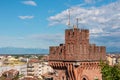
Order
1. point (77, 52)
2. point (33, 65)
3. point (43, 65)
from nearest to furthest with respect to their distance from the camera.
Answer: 1. point (77, 52)
2. point (33, 65)
3. point (43, 65)

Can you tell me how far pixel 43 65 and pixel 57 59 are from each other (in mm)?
161419

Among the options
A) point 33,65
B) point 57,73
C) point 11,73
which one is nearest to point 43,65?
point 33,65

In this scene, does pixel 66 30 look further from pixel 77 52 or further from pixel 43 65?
pixel 43 65

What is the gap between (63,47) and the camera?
30156 mm

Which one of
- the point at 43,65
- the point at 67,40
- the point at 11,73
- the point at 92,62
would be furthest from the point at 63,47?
the point at 43,65

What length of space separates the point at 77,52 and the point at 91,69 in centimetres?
231

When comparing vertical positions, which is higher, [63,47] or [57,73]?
[63,47]

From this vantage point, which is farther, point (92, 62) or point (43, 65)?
point (43, 65)

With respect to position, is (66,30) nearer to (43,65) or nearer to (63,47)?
(63,47)

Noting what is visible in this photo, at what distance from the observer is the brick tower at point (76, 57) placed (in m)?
29.6

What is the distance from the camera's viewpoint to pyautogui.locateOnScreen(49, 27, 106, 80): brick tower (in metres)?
29.6

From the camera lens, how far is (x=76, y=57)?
1161 inches

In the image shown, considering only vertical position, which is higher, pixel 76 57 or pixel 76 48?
pixel 76 48

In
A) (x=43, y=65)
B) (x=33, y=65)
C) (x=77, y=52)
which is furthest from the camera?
(x=43, y=65)
